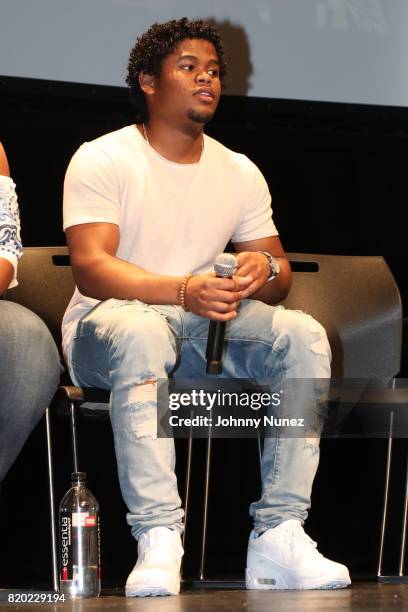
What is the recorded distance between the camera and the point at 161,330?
2.01 metres

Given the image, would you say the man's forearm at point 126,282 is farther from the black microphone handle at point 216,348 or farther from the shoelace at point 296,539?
the shoelace at point 296,539

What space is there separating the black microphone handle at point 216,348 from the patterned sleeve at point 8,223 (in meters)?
0.46

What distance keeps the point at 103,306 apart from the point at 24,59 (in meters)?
1.47

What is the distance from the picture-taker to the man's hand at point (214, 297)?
2084mm

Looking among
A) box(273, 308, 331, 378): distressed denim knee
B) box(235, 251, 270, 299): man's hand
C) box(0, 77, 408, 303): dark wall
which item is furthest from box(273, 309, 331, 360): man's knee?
box(0, 77, 408, 303): dark wall

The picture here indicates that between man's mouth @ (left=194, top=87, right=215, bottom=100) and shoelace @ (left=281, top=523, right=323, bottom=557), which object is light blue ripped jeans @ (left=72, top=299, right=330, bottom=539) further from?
man's mouth @ (left=194, top=87, right=215, bottom=100)

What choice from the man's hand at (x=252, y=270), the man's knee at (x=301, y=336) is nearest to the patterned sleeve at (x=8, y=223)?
the man's hand at (x=252, y=270)

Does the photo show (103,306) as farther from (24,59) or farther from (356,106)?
(356,106)

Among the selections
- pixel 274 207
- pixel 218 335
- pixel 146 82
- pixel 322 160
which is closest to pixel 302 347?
pixel 218 335

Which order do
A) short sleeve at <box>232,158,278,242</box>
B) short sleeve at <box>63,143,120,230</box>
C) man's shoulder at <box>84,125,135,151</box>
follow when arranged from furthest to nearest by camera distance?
short sleeve at <box>232,158,278,242</box>, man's shoulder at <box>84,125,135,151</box>, short sleeve at <box>63,143,120,230</box>

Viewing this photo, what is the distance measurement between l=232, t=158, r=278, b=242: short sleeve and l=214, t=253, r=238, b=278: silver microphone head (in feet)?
1.58

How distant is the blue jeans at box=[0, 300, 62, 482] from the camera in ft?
6.60

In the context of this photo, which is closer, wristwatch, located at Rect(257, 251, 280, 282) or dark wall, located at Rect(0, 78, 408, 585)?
wristwatch, located at Rect(257, 251, 280, 282)

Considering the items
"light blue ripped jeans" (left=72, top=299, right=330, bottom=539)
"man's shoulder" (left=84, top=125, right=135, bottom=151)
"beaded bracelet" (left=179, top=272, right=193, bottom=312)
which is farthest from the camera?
"man's shoulder" (left=84, top=125, right=135, bottom=151)
